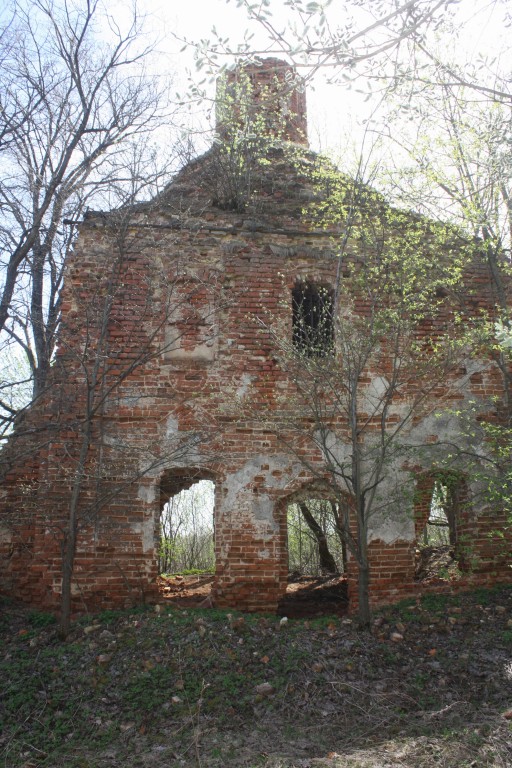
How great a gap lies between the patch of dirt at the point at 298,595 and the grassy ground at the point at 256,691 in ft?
4.04

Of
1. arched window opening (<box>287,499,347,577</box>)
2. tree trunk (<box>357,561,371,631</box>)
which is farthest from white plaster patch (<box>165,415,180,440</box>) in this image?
arched window opening (<box>287,499,347,577</box>)

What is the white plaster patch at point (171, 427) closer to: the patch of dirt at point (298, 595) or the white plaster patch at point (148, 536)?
the white plaster patch at point (148, 536)

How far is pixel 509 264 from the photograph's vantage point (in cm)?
890

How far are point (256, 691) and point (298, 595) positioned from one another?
13.0 feet

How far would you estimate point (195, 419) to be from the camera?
8180 mm

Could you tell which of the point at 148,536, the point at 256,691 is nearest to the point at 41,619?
the point at 148,536

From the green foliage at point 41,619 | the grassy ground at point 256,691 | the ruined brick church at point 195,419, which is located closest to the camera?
the grassy ground at point 256,691

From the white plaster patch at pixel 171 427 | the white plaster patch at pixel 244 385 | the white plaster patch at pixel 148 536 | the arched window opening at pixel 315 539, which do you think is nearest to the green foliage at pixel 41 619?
the white plaster patch at pixel 148 536

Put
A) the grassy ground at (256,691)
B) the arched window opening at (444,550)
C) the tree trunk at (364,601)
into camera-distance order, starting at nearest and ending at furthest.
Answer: the grassy ground at (256,691) → the tree trunk at (364,601) → the arched window opening at (444,550)

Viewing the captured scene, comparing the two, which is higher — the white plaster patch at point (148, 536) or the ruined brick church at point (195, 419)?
the ruined brick church at point (195, 419)

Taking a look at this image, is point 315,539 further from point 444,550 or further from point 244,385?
point 244,385

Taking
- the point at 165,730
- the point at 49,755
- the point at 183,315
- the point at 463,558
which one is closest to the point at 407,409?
the point at 463,558

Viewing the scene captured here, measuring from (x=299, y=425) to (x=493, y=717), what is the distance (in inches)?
153

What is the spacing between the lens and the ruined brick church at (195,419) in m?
7.65
